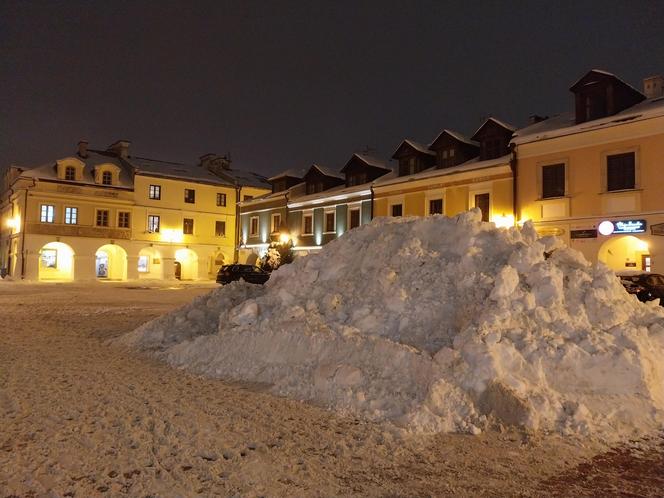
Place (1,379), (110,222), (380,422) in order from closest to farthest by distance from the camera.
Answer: (380,422) → (1,379) → (110,222)

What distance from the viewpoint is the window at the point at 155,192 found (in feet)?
126

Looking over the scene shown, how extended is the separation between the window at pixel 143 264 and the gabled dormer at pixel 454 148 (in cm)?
2483

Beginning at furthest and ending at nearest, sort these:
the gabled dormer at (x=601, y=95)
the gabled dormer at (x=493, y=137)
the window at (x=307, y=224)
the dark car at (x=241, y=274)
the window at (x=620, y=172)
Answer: the window at (x=307, y=224), the dark car at (x=241, y=274), the gabled dormer at (x=493, y=137), the gabled dormer at (x=601, y=95), the window at (x=620, y=172)

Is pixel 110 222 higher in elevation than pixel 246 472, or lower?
higher

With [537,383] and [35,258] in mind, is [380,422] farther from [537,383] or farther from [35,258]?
[35,258]

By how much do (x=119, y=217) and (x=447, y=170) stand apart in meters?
24.8

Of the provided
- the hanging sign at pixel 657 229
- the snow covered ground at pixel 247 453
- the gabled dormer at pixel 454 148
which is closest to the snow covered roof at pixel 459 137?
the gabled dormer at pixel 454 148

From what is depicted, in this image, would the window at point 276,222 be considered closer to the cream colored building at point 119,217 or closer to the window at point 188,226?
the cream colored building at point 119,217

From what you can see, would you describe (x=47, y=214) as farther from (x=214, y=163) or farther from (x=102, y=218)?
(x=214, y=163)

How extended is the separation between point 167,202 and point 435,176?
23.2m

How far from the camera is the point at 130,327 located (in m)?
11.4

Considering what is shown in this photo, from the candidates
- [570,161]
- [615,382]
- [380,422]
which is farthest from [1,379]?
[570,161]

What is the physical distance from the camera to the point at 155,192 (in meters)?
38.8

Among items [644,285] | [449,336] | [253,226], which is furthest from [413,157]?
[449,336]
